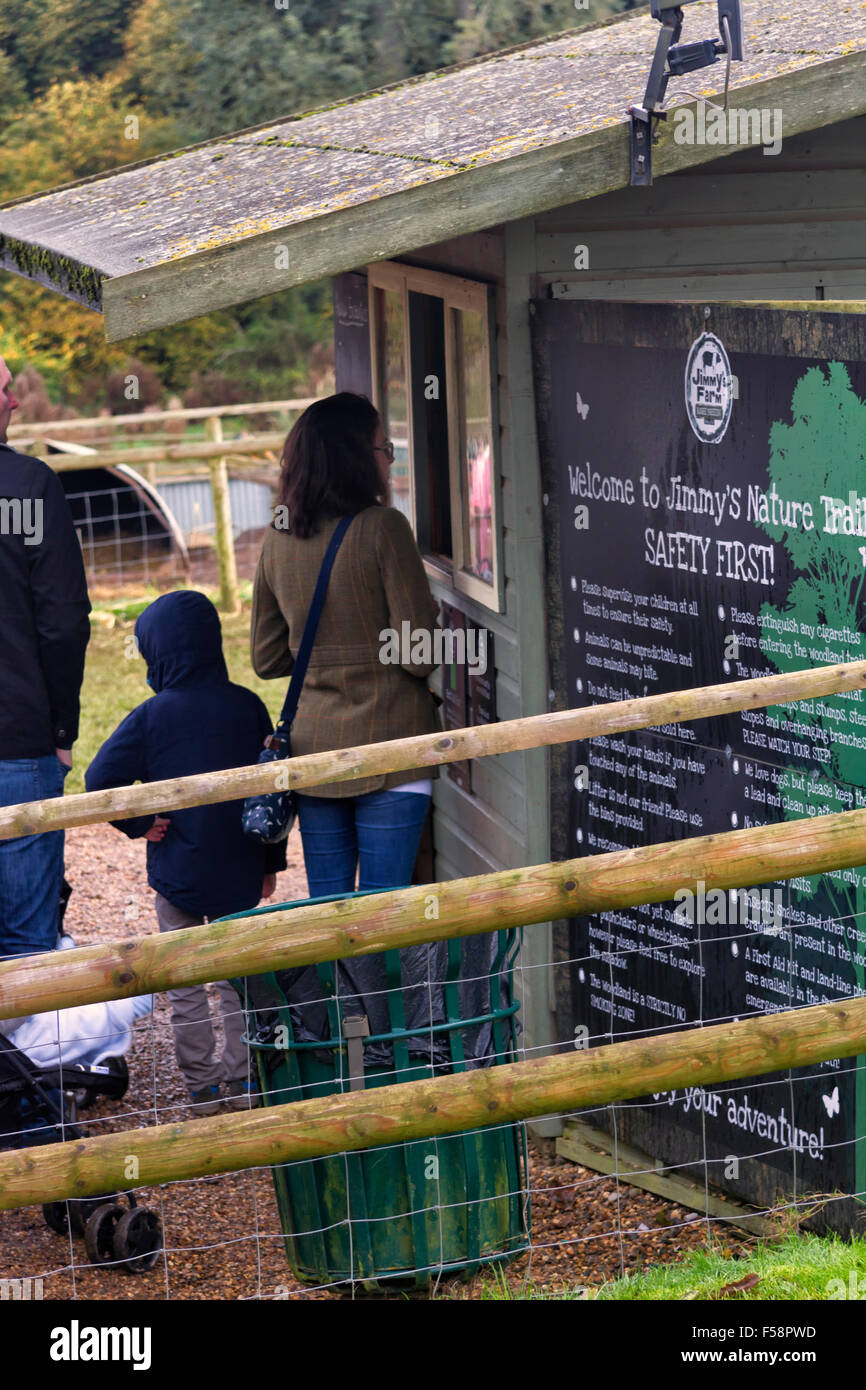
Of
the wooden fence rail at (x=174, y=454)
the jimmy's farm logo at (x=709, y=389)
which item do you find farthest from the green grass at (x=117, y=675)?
the jimmy's farm logo at (x=709, y=389)

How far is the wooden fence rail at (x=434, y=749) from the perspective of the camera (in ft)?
12.3

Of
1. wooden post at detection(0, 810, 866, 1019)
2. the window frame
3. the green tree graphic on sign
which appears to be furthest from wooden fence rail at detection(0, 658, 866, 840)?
the window frame

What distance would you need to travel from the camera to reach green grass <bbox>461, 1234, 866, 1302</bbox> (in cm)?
371

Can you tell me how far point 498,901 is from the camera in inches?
137

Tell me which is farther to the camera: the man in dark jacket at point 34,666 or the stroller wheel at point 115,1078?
the stroller wheel at point 115,1078

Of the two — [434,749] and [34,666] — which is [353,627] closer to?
[34,666]

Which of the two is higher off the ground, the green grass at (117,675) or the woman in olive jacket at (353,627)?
the woman in olive jacket at (353,627)

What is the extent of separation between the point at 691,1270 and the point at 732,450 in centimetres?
214

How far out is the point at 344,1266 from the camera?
15.6 ft

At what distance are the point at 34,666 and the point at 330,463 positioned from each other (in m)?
1.09

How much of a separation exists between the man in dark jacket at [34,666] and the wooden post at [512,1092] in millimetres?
1999

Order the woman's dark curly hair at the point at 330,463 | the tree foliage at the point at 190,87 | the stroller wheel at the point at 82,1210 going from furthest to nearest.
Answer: the tree foliage at the point at 190,87 → the woman's dark curly hair at the point at 330,463 → the stroller wheel at the point at 82,1210

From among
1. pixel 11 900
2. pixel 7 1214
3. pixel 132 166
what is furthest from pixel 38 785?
pixel 132 166

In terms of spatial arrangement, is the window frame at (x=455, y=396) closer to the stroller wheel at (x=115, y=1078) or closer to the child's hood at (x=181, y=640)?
the child's hood at (x=181, y=640)
